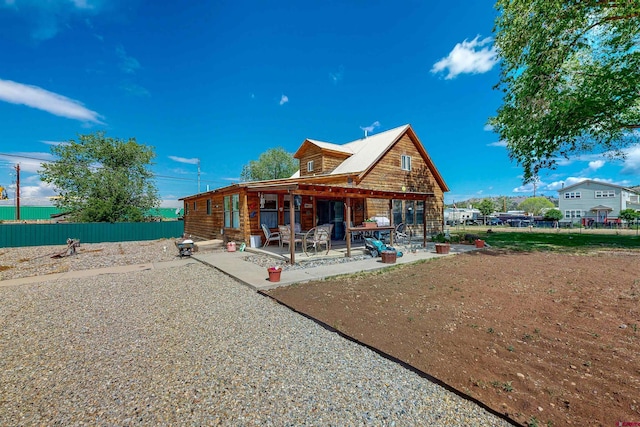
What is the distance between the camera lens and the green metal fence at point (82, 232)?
46.0ft

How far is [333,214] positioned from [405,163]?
5522mm

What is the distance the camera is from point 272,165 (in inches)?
1578

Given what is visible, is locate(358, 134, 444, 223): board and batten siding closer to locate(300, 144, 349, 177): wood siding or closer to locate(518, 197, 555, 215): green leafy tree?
locate(300, 144, 349, 177): wood siding

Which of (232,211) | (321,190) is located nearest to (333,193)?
(321,190)

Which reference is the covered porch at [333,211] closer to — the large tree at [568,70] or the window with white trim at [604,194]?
the large tree at [568,70]

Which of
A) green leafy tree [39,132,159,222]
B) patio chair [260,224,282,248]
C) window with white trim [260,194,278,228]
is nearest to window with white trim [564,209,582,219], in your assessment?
window with white trim [260,194,278,228]

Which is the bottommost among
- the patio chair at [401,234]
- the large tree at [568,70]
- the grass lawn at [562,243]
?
the grass lawn at [562,243]

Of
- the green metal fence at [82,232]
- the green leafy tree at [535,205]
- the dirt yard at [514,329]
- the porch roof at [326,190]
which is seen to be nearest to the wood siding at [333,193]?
the porch roof at [326,190]

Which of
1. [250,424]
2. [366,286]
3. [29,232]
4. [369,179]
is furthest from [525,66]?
[29,232]

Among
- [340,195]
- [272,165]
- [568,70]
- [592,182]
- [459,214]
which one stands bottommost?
[459,214]

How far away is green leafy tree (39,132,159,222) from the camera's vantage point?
20.4m

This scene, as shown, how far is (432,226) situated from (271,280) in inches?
514

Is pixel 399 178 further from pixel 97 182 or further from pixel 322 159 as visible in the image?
pixel 97 182

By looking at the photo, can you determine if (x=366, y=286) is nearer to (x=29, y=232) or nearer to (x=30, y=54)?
(x=29, y=232)
